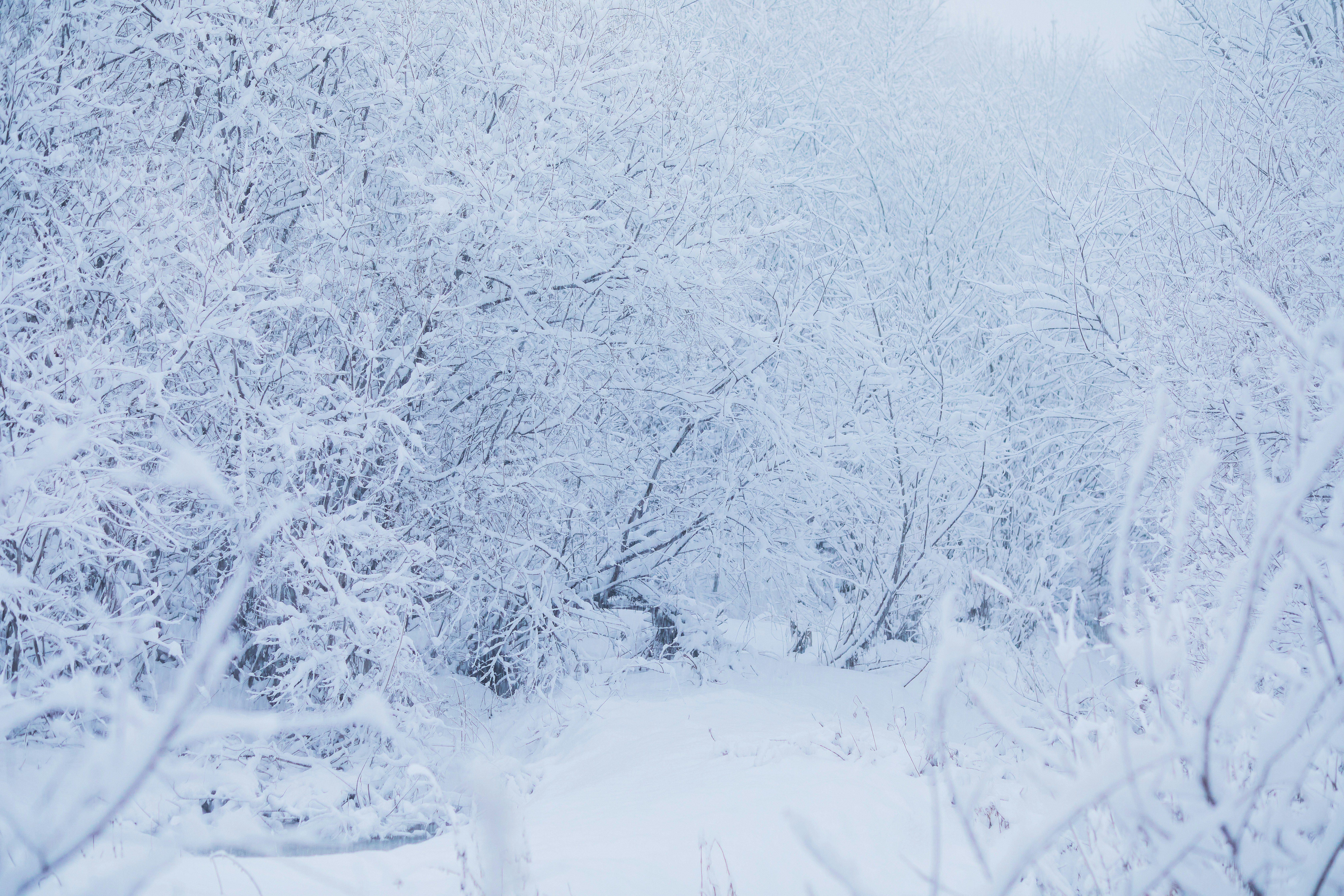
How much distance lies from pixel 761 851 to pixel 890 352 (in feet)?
20.7

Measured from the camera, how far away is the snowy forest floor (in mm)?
2754

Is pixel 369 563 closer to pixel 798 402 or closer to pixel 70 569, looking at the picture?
pixel 70 569

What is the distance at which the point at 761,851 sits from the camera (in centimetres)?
373

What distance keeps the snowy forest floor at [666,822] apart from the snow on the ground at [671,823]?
0.04ft

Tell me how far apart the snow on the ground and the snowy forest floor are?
0.04ft

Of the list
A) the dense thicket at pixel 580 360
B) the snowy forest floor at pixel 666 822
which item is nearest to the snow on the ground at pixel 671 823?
the snowy forest floor at pixel 666 822

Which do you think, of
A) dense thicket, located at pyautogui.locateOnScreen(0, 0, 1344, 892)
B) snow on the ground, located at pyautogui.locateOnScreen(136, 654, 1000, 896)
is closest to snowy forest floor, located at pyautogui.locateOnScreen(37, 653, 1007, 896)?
snow on the ground, located at pyautogui.locateOnScreen(136, 654, 1000, 896)

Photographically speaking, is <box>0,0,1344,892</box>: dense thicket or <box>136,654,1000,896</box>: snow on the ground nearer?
<box>136,654,1000,896</box>: snow on the ground

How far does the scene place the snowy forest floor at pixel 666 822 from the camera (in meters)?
2.75

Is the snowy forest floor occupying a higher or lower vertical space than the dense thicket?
lower

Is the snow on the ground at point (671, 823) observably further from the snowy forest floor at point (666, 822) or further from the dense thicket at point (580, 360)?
the dense thicket at point (580, 360)

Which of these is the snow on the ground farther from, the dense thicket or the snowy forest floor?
the dense thicket

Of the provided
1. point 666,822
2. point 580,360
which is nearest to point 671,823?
point 666,822

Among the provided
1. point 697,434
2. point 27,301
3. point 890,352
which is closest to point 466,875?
point 27,301
